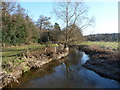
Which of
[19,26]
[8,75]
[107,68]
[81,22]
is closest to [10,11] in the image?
[19,26]

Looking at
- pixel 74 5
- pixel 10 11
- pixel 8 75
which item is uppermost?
pixel 74 5

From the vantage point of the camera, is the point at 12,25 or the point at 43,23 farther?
the point at 43,23

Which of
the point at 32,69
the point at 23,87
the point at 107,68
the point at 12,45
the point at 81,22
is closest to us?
the point at 23,87

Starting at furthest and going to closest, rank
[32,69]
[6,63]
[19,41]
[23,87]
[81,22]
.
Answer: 1. [81,22]
2. [19,41]
3. [32,69]
4. [6,63]
5. [23,87]

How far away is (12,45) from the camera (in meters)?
14.4

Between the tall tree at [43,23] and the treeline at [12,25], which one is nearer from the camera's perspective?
the treeline at [12,25]

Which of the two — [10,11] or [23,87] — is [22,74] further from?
[10,11]

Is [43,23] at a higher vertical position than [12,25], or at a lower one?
higher

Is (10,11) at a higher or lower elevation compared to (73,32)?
higher

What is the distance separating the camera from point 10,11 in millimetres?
14883

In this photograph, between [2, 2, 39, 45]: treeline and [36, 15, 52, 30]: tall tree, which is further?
[36, 15, 52, 30]: tall tree

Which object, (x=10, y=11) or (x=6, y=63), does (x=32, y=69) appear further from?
(x=10, y=11)

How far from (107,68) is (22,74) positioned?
5.93m

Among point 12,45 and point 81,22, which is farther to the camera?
point 81,22
